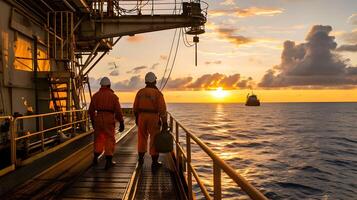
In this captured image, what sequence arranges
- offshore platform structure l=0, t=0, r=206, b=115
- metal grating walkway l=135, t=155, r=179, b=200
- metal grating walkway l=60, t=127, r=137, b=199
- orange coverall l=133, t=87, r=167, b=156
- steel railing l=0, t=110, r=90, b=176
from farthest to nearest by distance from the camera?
offshore platform structure l=0, t=0, r=206, b=115, orange coverall l=133, t=87, r=167, b=156, steel railing l=0, t=110, r=90, b=176, metal grating walkway l=135, t=155, r=179, b=200, metal grating walkway l=60, t=127, r=137, b=199

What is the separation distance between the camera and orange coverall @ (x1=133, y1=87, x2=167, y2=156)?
26.6ft

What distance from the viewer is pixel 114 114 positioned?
8.49 metres

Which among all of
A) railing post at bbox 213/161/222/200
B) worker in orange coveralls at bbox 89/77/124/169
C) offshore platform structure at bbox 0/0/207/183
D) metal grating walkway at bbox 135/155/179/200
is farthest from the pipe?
railing post at bbox 213/161/222/200

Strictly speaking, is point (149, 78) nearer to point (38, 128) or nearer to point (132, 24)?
point (38, 128)

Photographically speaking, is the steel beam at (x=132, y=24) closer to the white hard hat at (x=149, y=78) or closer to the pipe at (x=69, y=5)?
the pipe at (x=69, y=5)

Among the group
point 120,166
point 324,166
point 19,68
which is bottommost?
point 324,166

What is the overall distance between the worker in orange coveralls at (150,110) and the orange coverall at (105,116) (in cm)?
52

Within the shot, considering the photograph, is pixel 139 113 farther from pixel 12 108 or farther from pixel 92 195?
pixel 12 108

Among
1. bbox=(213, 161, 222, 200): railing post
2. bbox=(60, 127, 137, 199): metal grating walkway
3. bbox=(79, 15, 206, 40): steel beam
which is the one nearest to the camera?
bbox=(213, 161, 222, 200): railing post

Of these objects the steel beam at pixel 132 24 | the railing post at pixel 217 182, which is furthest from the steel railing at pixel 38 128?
the railing post at pixel 217 182

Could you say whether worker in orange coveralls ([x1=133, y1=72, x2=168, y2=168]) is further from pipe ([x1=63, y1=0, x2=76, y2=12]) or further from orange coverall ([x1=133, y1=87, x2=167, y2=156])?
pipe ([x1=63, y1=0, x2=76, y2=12])

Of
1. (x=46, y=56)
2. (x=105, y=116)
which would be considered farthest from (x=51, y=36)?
(x=105, y=116)

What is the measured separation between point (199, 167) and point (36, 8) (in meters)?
16.3

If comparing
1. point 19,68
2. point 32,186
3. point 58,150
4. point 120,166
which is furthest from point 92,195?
point 19,68
